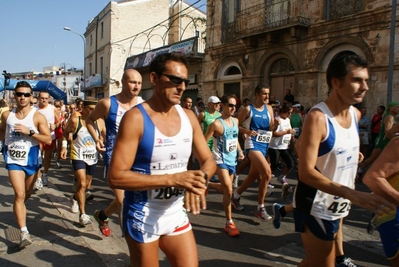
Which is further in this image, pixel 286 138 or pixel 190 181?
pixel 286 138

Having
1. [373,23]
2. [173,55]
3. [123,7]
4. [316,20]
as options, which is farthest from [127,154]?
[123,7]

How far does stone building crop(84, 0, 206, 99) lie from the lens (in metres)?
33.4

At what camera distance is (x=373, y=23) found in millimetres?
12859

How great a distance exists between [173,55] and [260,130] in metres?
3.76

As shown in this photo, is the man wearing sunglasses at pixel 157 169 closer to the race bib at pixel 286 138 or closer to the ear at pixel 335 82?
the ear at pixel 335 82

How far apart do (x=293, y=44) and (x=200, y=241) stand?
12.8 meters

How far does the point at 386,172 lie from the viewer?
237cm

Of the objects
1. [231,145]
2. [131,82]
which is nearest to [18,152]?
[131,82]

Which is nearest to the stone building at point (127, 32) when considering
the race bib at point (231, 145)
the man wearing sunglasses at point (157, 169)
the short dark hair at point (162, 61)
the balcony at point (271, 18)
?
the balcony at point (271, 18)

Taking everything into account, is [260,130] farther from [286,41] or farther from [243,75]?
[243,75]

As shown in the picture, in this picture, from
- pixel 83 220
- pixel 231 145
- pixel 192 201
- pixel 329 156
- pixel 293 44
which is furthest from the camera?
pixel 293 44

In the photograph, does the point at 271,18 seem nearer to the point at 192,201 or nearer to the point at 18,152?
the point at 18,152

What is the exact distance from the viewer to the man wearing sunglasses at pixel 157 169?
223 cm

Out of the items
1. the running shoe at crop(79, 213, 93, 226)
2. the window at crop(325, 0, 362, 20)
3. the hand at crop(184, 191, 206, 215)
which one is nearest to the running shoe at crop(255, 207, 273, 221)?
the running shoe at crop(79, 213, 93, 226)
